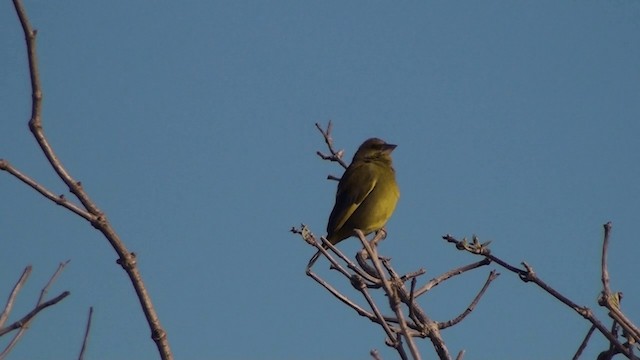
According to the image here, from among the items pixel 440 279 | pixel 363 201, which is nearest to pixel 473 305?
pixel 440 279

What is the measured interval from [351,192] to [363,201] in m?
0.17

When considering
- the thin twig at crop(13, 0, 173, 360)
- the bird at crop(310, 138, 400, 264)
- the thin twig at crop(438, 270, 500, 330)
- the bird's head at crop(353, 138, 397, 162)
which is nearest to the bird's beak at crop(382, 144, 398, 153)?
the bird's head at crop(353, 138, 397, 162)

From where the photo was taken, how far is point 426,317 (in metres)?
3.89

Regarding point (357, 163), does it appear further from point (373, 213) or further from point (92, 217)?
point (92, 217)

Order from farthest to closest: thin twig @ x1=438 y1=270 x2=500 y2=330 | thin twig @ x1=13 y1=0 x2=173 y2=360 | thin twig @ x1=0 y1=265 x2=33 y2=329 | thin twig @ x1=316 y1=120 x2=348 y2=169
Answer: thin twig @ x1=316 y1=120 x2=348 y2=169 → thin twig @ x1=438 y1=270 x2=500 y2=330 → thin twig @ x1=0 y1=265 x2=33 y2=329 → thin twig @ x1=13 y1=0 x2=173 y2=360

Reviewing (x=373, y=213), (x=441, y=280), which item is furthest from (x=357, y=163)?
(x=441, y=280)

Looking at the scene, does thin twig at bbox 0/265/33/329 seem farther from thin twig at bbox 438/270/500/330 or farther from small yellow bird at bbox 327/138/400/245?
small yellow bird at bbox 327/138/400/245

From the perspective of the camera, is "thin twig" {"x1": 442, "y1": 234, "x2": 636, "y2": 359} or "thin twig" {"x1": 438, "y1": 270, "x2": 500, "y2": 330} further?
"thin twig" {"x1": 438, "y1": 270, "x2": 500, "y2": 330}

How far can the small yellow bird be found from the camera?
31.2 feet

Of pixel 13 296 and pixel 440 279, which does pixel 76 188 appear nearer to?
pixel 13 296

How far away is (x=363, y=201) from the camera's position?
9.56 m

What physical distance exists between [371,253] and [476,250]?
15.6 inches

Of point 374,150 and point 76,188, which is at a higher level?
point 374,150

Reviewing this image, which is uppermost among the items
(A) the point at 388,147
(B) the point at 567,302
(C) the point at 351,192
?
(A) the point at 388,147
